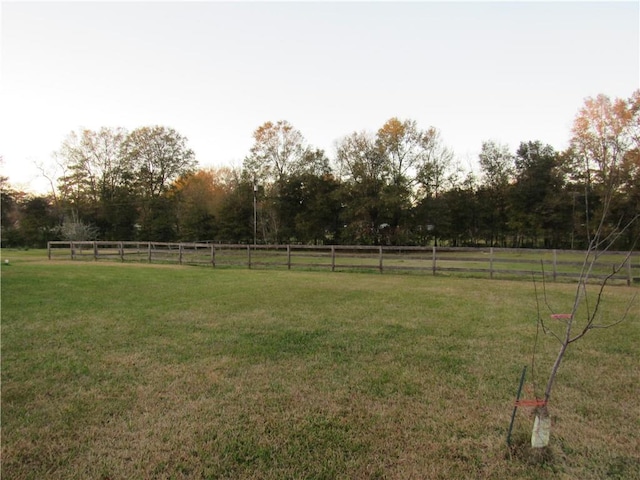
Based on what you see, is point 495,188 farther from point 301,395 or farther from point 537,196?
point 301,395

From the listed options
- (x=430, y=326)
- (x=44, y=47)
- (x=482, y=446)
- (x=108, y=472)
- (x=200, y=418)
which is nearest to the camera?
(x=108, y=472)

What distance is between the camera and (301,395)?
309cm

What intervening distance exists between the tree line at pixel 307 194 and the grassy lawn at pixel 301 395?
28.9 metres

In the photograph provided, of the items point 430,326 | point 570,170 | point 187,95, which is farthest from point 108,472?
point 570,170

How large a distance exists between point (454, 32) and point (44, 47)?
10.6m

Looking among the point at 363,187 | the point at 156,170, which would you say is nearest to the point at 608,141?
the point at 363,187

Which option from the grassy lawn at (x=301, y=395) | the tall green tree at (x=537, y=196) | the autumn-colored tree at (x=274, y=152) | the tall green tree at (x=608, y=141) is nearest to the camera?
the grassy lawn at (x=301, y=395)

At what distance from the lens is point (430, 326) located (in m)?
5.42

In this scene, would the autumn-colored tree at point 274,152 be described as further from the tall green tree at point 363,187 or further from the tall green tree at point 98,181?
the tall green tree at point 98,181

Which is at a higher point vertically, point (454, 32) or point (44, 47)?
point (454, 32)

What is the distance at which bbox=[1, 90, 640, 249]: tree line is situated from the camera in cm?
3447

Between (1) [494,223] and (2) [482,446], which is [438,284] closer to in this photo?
(2) [482,446]

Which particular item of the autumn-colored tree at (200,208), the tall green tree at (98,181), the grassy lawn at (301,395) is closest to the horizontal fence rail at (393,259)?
the grassy lawn at (301,395)

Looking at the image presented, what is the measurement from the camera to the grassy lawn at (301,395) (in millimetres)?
2193
